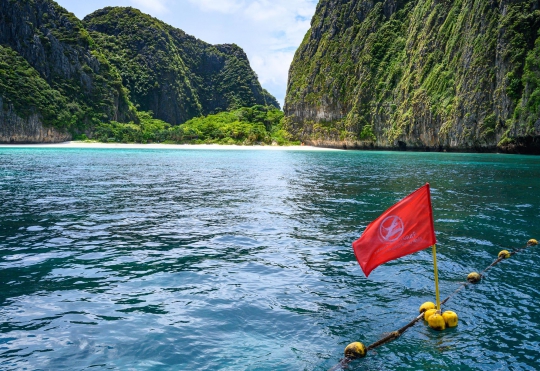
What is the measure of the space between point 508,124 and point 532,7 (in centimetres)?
2073

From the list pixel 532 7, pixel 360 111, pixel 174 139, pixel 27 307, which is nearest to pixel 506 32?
pixel 532 7

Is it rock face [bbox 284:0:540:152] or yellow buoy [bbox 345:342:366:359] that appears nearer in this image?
yellow buoy [bbox 345:342:366:359]

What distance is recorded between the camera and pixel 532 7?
7156 cm

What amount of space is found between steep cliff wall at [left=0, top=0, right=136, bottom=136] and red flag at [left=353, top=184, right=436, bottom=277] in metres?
128

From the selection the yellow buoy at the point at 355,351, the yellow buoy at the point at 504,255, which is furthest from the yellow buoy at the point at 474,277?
the yellow buoy at the point at 355,351

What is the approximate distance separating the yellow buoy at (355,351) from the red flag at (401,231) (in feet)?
4.78

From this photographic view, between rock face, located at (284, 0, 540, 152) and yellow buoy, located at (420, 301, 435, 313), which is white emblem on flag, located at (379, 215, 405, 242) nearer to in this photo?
yellow buoy, located at (420, 301, 435, 313)

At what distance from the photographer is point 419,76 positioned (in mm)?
101938

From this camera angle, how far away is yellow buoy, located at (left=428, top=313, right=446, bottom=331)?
306 inches

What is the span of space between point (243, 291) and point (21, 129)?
414ft

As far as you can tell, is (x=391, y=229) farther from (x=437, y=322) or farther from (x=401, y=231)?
(x=437, y=322)

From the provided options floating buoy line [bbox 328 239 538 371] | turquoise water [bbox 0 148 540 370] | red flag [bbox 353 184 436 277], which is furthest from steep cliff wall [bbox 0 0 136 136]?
floating buoy line [bbox 328 239 538 371]

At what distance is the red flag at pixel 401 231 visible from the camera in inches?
302

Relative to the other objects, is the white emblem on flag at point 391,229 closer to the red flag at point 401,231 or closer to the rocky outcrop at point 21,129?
the red flag at point 401,231
